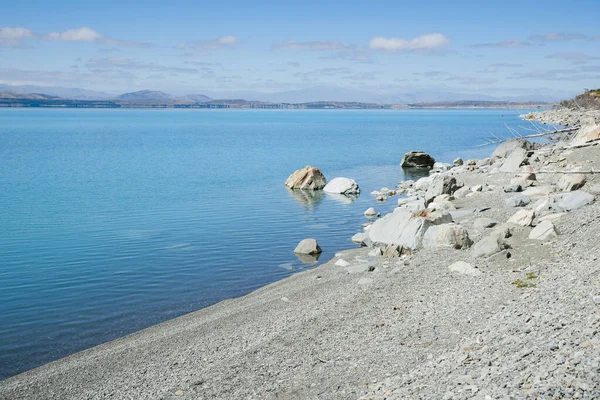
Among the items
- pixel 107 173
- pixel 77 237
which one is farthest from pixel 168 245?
pixel 107 173

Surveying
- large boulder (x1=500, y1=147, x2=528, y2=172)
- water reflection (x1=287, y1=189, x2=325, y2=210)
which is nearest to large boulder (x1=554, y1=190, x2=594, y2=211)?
large boulder (x1=500, y1=147, x2=528, y2=172)

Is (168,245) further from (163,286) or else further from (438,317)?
(438,317)

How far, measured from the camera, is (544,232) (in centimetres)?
1805

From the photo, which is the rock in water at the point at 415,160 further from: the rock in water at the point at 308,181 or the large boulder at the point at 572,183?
the large boulder at the point at 572,183

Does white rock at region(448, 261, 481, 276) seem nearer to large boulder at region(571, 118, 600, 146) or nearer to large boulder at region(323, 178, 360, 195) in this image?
large boulder at region(571, 118, 600, 146)

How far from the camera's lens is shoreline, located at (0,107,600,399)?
9586mm

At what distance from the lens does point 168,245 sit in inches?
1098

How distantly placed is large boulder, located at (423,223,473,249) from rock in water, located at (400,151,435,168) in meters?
40.4

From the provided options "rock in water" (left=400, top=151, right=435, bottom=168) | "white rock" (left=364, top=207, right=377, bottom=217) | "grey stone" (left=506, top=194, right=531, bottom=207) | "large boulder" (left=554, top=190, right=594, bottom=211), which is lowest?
"white rock" (left=364, top=207, right=377, bottom=217)

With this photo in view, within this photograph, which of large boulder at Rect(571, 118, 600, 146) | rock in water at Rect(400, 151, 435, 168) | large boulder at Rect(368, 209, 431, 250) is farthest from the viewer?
rock in water at Rect(400, 151, 435, 168)

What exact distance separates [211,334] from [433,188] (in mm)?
22039

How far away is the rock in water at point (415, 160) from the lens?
60.4 metres

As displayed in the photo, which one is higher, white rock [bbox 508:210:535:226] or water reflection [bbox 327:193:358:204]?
white rock [bbox 508:210:535:226]

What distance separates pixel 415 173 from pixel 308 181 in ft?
47.8
